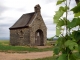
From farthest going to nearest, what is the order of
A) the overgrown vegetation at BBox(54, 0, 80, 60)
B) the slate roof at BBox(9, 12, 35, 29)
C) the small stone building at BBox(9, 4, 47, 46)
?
the slate roof at BBox(9, 12, 35, 29) → the small stone building at BBox(9, 4, 47, 46) → the overgrown vegetation at BBox(54, 0, 80, 60)

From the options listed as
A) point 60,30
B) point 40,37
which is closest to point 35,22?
point 40,37

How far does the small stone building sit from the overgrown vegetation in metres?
32.2

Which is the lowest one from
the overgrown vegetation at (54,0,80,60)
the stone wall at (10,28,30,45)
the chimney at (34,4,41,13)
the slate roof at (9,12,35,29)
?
the overgrown vegetation at (54,0,80,60)

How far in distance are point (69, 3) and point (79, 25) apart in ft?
0.53

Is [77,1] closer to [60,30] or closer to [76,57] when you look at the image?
[60,30]

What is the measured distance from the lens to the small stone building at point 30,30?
34.1 meters

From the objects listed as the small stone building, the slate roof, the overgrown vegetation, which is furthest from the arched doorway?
the overgrown vegetation

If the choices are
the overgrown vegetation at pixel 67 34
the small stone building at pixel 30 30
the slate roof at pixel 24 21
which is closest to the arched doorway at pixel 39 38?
the small stone building at pixel 30 30

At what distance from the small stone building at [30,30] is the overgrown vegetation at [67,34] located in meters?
32.2

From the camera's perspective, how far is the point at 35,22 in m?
35.1

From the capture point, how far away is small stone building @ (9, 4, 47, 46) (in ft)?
112

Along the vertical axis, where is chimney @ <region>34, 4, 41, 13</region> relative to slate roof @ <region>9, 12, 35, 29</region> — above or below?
above

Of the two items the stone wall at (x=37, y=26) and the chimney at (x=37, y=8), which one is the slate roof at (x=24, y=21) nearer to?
the chimney at (x=37, y=8)

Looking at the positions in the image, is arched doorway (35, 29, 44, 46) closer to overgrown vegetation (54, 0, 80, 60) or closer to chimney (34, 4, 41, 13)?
chimney (34, 4, 41, 13)
